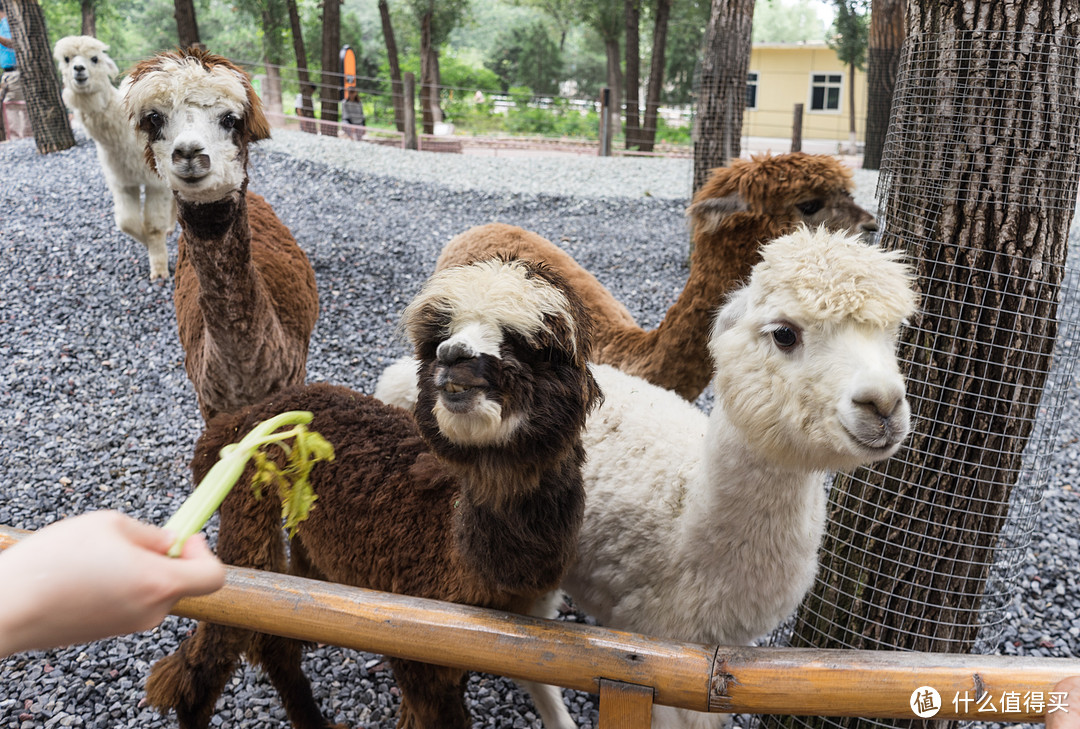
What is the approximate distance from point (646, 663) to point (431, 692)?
733 millimetres

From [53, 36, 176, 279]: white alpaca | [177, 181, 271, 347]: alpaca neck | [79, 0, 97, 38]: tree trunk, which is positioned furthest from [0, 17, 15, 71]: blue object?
[177, 181, 271, 347]: alpaca neck

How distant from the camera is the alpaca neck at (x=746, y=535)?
2021mm

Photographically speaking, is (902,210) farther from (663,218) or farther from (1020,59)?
(663,218)

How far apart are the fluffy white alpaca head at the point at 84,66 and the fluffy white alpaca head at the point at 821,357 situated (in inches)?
298

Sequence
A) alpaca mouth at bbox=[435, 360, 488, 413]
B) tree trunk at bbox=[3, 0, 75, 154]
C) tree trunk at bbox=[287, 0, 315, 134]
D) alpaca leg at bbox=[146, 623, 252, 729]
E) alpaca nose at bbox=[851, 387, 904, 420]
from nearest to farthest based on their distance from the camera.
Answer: alpaca mouth at bbox=[435, 360, 488, 413]
alpaca nose at bbox=[851, 387, 904, 420]
alpaca leg at bbox=[146, 623, 252, 729]
tree trunk at bbox=[3, 0, 75, 154]
tree trunk at bbox=[287, 0, 315, 134]

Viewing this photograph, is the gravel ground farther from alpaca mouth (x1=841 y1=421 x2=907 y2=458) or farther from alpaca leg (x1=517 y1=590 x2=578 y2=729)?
alpaca mouth (x1=841 y1=421 x2=907 y2=458)

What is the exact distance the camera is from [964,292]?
2262 mm

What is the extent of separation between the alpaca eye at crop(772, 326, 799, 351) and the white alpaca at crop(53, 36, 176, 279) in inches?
253

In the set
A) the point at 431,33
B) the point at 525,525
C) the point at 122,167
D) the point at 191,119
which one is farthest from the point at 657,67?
the point at 525,525

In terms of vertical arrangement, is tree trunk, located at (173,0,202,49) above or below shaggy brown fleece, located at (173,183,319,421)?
above

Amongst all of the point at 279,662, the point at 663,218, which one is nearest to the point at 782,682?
the point at 279,662

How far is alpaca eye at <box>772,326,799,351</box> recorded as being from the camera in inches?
71.9

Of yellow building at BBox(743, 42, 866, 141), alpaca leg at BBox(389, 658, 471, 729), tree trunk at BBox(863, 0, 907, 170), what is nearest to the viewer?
alpaca leg at BBox(389, 658, 471, 729)

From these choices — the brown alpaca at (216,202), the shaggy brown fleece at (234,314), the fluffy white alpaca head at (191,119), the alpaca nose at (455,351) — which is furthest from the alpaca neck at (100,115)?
the alpaca nose at (455,351)
